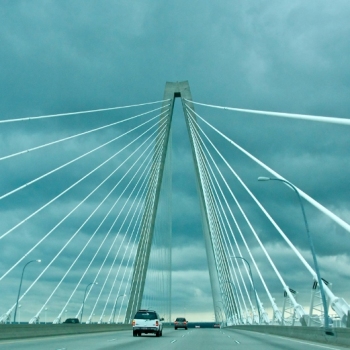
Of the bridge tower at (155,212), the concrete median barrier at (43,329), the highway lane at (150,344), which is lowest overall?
the highway lane at (150,344)

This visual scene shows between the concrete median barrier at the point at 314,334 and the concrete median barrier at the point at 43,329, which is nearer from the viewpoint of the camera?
the concrete median barrier at the point at 314,334

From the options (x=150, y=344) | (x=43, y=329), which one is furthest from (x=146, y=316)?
(x=150, y=344)

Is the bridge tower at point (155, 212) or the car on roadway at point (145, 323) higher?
the bridge tower at point (155, 212)

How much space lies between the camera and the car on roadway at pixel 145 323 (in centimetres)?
3506

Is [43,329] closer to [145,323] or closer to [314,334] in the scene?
[145,323]

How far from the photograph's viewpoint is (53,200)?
30.5 meters

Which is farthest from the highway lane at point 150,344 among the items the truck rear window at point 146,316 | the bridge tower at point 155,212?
the bridge tower at point 155,212

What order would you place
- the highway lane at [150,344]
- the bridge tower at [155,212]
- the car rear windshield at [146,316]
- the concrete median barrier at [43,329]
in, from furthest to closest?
the bridge tower at [155,212], the car rear windshield at [146,316], the concrete median barrier at [43,329], the highway lane at [150,344]

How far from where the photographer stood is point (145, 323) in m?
35.2

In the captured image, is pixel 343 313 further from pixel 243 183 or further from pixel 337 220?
pixel 243 183

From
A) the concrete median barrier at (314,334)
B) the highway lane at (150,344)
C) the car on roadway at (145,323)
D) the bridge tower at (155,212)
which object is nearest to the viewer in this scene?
the highway lane at (150,344)

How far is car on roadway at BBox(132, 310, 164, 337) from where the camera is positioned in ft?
115

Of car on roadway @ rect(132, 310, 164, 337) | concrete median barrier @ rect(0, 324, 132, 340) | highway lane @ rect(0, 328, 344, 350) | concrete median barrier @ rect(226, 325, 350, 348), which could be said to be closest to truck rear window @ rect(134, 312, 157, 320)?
car on roadway @ rect(132, 310, 164, 337)

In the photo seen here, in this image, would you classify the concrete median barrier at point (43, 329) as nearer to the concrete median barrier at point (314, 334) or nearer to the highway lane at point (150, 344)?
the highway lane at point (150, 344)
